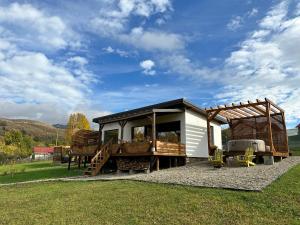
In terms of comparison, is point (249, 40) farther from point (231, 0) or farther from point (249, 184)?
point (249, 184)

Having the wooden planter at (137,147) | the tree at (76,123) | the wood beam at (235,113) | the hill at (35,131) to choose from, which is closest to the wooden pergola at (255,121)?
the wood beam at (235,113)

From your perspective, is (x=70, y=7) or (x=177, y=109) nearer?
(x=70, y=7)

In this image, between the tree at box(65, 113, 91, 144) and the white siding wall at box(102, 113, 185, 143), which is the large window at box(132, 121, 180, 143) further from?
the tree at box(65, 113, 91, 144)

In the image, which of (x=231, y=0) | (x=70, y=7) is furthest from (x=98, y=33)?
(x=231, y=0)

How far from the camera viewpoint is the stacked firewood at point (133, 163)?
1440 centimetres

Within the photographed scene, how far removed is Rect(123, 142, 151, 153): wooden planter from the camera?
47.8 ft

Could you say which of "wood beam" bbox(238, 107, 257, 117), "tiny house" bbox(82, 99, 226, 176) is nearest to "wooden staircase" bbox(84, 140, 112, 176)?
"tiny house" bbox(82, 99, 226, 176)

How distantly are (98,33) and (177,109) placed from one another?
626 centimetres

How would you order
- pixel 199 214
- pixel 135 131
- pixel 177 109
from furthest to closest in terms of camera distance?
pixel 135 131
pixel 177 109
pixel 199 214

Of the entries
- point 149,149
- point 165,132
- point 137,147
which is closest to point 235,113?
point 165,132

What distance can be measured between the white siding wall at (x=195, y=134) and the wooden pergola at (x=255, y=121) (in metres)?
0.59

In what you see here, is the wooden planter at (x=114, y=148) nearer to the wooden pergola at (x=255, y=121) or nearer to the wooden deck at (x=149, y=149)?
the wooden deck at (x=149, y=149)

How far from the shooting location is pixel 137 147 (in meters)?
15.0

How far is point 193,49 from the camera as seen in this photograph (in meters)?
15.6
